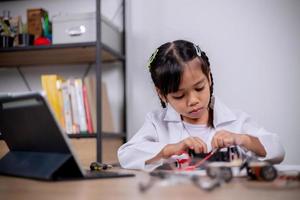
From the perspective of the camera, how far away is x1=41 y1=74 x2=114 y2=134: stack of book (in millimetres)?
1971

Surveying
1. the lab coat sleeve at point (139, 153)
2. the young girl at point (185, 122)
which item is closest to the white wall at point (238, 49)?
the young girl at point (185, 122)

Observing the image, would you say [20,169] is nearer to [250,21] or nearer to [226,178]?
[226,178]

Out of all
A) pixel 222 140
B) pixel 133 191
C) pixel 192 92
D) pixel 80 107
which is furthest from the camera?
pixel 80 107

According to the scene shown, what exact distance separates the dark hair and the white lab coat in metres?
0.14

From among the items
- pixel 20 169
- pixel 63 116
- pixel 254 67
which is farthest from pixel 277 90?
pixel 20 169

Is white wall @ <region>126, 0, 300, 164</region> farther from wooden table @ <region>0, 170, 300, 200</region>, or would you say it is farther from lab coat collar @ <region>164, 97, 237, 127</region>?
wooden table @ <region>0, 170, 300, 200</region>

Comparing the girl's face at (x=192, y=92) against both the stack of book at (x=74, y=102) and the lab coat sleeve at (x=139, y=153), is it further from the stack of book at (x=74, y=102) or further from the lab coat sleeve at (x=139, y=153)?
the stack of book at (x=74, y=102)

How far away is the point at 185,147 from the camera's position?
1.09 m

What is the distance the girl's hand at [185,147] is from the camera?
1039mm

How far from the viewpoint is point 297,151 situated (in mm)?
1979

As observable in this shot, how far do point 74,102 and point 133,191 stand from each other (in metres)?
1.48

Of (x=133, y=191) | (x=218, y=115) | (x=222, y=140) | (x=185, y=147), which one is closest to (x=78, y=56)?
(x=218, y=115)

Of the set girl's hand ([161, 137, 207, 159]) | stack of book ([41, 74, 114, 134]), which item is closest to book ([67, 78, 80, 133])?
stack of book ([41, 74, 114, 134])

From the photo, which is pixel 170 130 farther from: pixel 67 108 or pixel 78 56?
pixel 78 56
